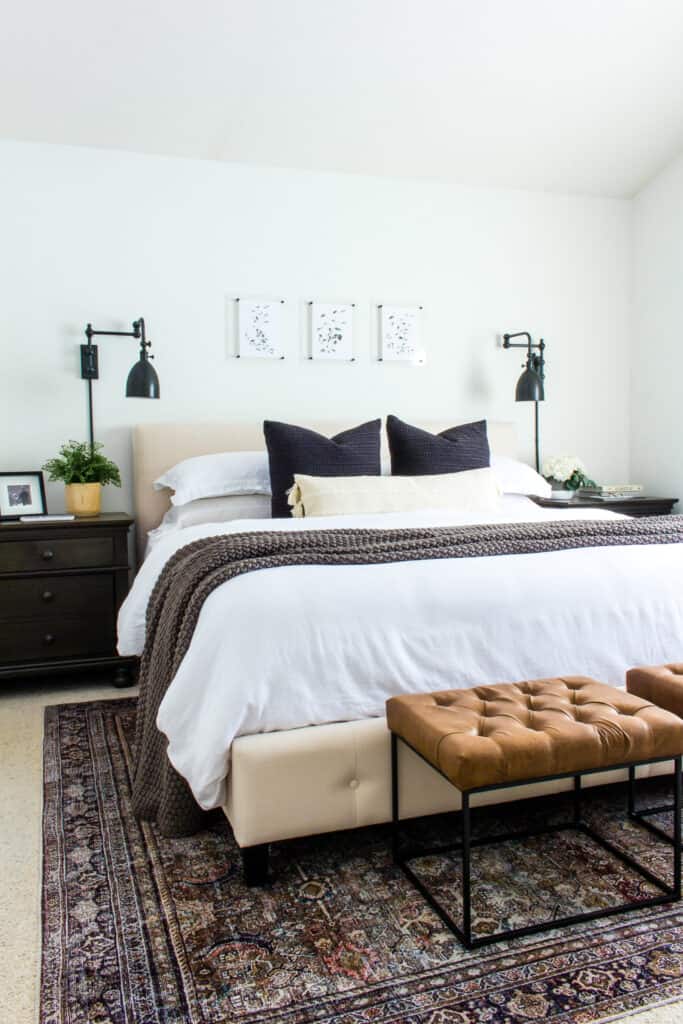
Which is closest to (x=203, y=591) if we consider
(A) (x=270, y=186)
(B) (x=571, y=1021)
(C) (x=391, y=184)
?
(B) (x=571, y=1021)

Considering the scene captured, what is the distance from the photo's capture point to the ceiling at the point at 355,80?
10.6 ft

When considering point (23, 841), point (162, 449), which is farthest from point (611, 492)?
point (23, 841)

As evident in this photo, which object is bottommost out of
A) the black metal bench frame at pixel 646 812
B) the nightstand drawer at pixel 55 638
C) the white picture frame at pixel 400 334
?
the black metal bench frame at pixel 646 812

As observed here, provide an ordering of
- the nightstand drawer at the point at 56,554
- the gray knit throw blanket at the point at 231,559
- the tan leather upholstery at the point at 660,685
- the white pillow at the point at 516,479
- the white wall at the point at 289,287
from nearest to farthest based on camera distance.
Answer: the tan leather upholstery at the point at 660,685 < the gray knit throw blanket at the point at 231,559 < the nightstand drawer at the point at 56,554 < the white wall at the point at 289,287 < the white pillow at the point at 516,479

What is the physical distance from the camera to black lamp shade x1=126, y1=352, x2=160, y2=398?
3.58 metres

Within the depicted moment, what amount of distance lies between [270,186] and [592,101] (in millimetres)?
1567

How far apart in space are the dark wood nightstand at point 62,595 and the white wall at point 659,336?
289 cm

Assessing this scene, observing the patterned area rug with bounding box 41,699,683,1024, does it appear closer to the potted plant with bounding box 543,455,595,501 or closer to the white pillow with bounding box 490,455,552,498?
the white pillow with bounding box 490,455,552,498

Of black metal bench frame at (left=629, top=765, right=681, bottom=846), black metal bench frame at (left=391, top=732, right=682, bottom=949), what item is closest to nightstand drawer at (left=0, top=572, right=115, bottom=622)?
black metal bench frame at (left=391, top=732, right=682, bottom=949)

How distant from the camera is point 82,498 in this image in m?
3.58

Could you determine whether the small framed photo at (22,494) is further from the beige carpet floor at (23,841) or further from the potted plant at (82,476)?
the beige carpet floor at (23,841)

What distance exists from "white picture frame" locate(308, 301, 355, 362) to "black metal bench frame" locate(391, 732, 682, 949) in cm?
268

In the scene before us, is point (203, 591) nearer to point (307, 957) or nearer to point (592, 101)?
point (307, 957)

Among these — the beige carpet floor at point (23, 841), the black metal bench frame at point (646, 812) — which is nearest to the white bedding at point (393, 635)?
the black metal bench frame at point (646, 812)
